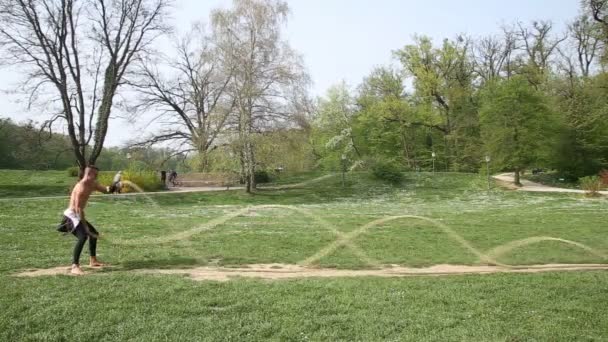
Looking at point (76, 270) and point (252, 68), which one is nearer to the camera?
point (76, 270)

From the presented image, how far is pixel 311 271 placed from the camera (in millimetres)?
9320

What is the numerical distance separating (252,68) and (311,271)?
2368 centimetres

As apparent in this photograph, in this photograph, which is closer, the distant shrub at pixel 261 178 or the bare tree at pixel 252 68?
the bare tree at pixel 252 68

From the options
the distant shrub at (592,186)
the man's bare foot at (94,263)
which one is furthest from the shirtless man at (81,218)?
the distant shrub at (592,186)

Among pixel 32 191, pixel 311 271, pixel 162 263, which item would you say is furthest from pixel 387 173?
pixel 162 263

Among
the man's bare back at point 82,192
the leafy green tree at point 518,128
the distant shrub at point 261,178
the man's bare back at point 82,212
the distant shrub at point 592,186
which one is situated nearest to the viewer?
the man's bare back at point 82,212

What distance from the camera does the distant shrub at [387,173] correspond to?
42.5m

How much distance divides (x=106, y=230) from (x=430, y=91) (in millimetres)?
47926

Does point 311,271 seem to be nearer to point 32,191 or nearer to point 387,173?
point 32,191

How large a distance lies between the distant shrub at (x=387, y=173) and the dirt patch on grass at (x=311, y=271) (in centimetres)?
3216

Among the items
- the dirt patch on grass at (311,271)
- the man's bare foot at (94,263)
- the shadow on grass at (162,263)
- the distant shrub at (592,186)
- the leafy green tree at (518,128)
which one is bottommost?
the dirt patch on grass at (311,271)

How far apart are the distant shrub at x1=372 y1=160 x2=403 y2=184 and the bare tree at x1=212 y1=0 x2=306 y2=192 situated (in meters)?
13.8

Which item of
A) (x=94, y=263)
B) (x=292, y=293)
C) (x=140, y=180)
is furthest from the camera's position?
(x=140, y=180)

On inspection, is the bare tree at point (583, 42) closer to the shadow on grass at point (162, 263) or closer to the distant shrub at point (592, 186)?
the distant shrub at point (592, 186)
